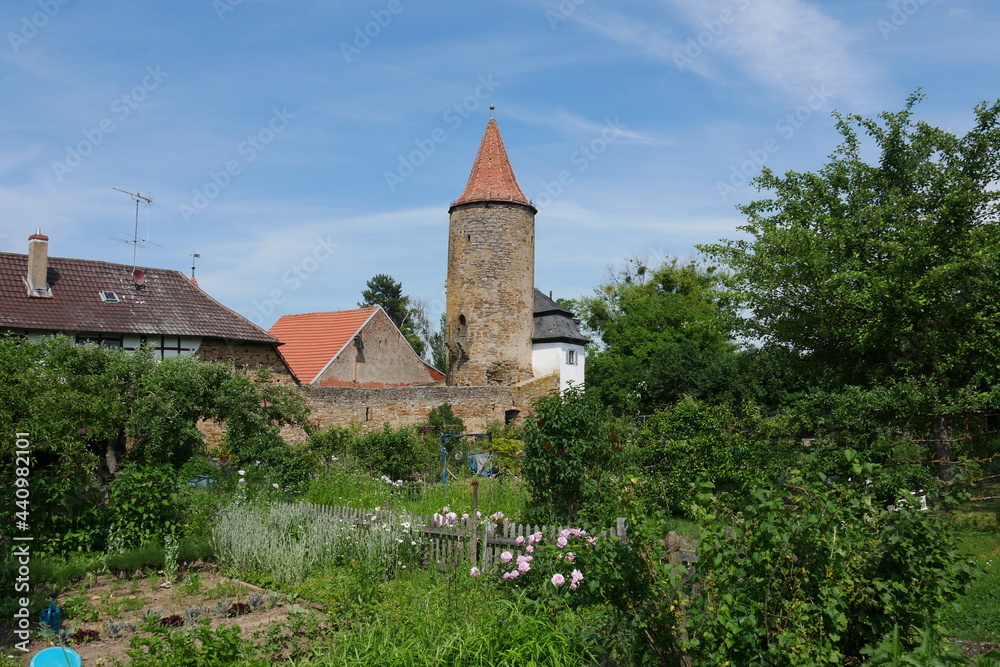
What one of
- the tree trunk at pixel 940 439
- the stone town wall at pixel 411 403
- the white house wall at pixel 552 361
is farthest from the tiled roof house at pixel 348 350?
the tree trunk at pixel 940 439

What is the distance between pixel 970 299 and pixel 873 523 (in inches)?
313

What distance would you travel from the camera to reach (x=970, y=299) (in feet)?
33.0

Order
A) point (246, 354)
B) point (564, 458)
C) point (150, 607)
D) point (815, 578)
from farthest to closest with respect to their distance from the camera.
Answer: point (246, 354) < point (564, 458) < point (150, 607) < point (815, 578)

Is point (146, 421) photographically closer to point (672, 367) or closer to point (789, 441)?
point (789, 441)

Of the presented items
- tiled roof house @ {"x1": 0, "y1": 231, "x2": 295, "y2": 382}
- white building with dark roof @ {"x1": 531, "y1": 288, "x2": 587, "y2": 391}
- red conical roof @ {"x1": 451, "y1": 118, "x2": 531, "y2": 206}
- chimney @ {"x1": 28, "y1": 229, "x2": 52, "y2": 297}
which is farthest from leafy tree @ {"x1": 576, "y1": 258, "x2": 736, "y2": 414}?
chimney @ {"x1": 28, "y1": 229, "x2": 52, "y2": 297}

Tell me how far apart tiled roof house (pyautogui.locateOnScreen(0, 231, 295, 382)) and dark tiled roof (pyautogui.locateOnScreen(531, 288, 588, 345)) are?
1105 cm

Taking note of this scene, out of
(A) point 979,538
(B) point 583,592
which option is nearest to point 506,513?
(B) point 583,592

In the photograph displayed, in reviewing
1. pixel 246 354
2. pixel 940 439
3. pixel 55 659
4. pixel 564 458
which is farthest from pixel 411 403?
pixel 55 659

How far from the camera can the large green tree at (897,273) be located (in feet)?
33.0

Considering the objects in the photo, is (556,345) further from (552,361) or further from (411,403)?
(411,403)

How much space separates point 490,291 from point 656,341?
11958mm

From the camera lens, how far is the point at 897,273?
10.5 metres

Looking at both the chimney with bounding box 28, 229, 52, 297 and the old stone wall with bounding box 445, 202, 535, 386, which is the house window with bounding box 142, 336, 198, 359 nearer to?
the chimney with bounding box 28, 229, 52, 297

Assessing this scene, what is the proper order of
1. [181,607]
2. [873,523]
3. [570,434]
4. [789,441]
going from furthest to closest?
[789,441], [570,434], [181,607], [873,523]
